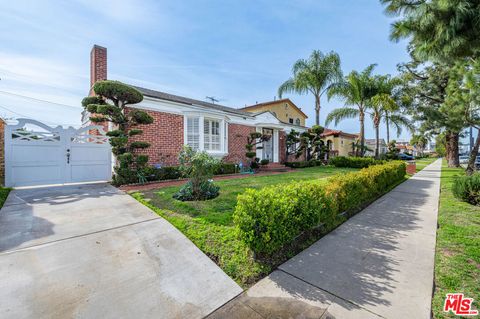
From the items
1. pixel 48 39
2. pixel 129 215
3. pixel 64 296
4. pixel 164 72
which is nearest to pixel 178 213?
Result: pixel 129 215

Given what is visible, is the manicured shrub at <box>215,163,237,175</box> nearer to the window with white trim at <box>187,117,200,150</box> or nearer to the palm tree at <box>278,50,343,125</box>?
the window with white trim at <box>187,117,200,150</box>

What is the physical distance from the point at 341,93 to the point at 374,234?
56.4 ft

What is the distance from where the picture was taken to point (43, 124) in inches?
301

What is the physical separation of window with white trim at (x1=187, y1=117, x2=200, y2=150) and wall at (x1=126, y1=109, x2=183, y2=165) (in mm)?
492

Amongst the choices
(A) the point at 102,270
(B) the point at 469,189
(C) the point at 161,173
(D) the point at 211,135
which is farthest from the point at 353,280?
(D) the point at 211,135

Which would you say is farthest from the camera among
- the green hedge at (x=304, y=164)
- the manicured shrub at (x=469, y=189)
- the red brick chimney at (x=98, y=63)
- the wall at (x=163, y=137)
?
the green hedge at (x=304, y=164)

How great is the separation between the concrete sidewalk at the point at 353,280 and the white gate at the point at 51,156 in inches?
353

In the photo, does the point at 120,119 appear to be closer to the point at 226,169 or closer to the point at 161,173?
the point at 161,173

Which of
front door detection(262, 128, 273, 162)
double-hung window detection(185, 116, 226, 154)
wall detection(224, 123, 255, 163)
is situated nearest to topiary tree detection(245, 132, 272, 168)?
wall detection(224, 123, 255, 163)

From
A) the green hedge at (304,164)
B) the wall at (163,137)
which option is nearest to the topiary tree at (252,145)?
the green hedge at (304,164)

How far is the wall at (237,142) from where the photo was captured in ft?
44.3

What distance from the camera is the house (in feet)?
32.9

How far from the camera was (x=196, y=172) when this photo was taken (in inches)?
231

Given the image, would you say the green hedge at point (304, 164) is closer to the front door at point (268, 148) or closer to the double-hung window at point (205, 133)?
the front door at point (268, 148)
